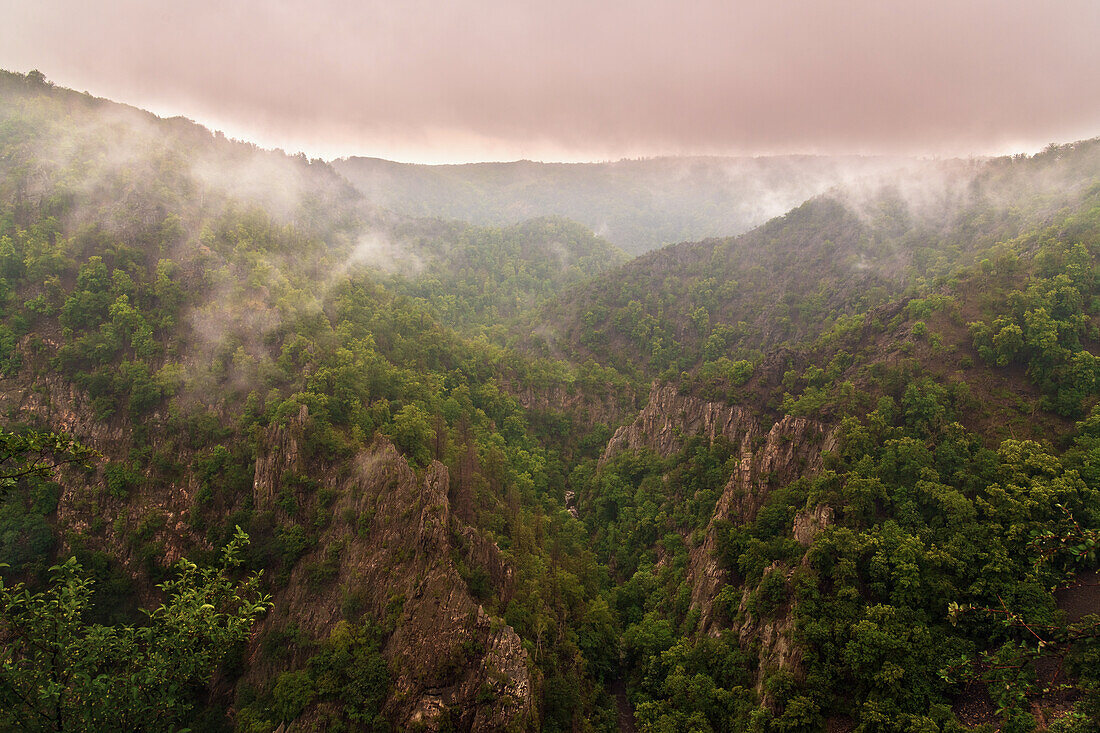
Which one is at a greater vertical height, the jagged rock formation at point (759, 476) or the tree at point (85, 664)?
the tree at point (85, 664)

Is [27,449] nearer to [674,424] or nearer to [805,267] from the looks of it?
[674,424]

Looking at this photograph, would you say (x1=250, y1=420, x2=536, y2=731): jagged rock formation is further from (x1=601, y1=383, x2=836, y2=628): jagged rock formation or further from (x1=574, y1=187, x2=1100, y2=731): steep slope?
(x1=601, y1=383, x2=836, y2=628): jagged rock formation

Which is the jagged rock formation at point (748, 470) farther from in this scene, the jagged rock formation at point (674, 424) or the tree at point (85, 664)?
the tree at point (85, 664)

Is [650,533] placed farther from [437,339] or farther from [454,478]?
[437,339]

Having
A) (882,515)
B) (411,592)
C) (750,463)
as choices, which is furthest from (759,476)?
(411,592)

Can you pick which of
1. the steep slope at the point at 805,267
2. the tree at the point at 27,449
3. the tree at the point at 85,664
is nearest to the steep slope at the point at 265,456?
the tree at the point at 85,664

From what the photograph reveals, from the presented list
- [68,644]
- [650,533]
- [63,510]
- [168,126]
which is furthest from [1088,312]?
[168,126]
